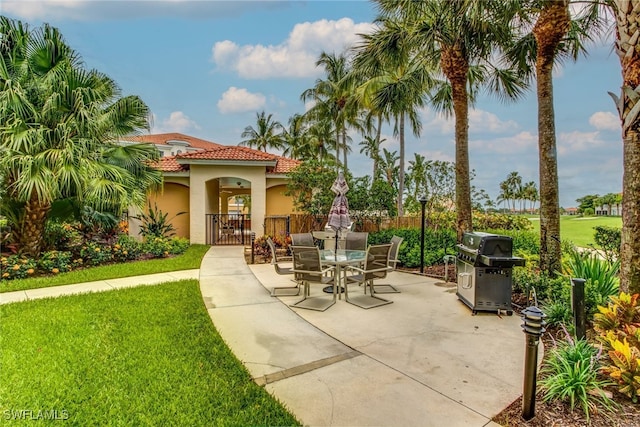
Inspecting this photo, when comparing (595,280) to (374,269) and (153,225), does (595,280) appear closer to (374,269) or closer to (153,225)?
(374,269)

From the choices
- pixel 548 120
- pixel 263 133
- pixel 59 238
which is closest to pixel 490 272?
pixel 548 120

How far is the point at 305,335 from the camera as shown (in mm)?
4508

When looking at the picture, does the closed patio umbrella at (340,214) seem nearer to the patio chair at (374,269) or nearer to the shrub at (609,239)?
the patio chair at (374,269)

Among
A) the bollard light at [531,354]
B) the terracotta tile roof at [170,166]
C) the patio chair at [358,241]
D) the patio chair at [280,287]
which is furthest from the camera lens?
the terracotta tile roof at [170,166]

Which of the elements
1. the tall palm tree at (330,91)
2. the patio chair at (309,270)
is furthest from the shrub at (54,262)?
the tall palm tree at (330,91)

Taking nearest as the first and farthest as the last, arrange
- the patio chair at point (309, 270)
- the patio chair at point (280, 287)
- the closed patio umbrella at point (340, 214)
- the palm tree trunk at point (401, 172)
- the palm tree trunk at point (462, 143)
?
the patio chair at point (309, 270)
the patio chair at point (280, 287)
the closed patio umbrella at point (340, 214)
the palm tree trunk at point (462, 143)
the palm tree trunk at point (401, 172)

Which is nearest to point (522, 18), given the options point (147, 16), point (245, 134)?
point (147, 16)

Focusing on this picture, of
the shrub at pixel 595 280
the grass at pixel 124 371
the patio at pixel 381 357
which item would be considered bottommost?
the patio at pixel 381 357

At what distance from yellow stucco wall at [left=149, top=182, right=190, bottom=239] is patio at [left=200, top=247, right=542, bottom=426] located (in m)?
9.90

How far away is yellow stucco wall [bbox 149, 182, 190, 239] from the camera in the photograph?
590 inches

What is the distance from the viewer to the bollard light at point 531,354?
2.56m

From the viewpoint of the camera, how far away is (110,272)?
833 cm

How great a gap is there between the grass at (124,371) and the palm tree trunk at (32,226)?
361 cm

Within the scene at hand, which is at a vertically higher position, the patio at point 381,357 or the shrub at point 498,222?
the shrub at point 498,222
